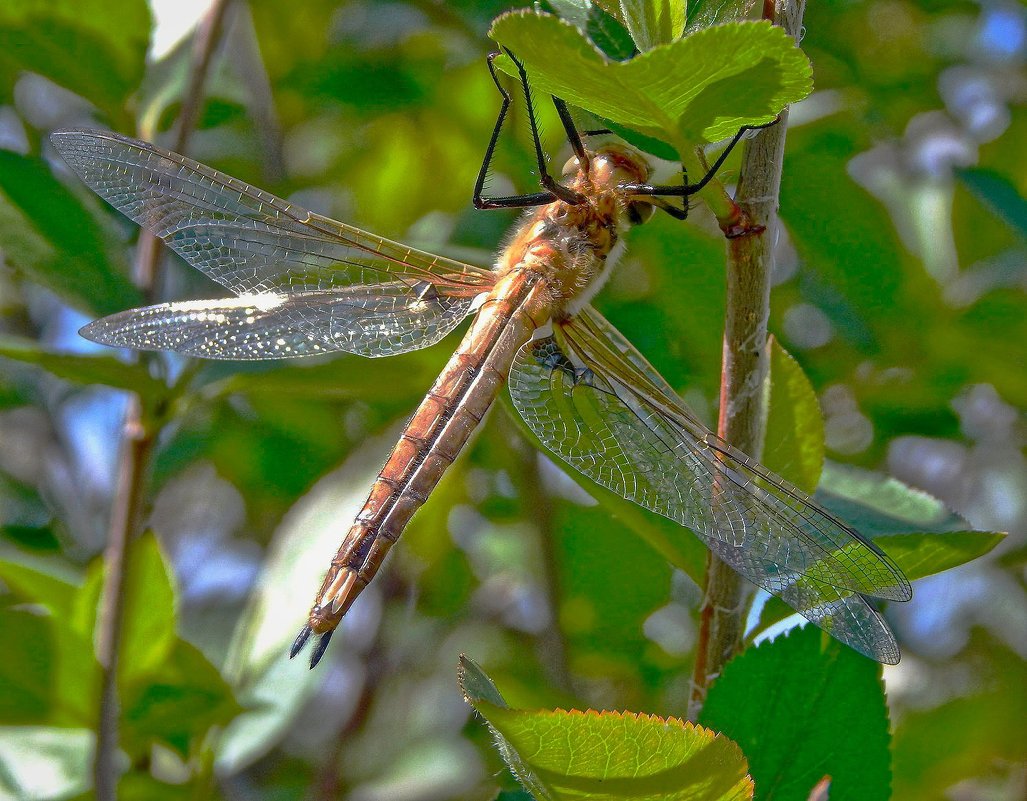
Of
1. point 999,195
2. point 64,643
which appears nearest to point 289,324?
point 64,643

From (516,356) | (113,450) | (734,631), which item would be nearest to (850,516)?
(734,631)

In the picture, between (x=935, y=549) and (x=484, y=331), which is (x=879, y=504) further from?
(x=484, y=331)

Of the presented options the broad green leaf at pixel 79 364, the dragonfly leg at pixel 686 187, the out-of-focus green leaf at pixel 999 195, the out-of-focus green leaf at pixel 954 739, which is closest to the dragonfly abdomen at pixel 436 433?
the dragonfly leg at pixel 686 187

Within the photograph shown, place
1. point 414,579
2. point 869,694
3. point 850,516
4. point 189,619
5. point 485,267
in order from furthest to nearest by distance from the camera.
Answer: point 414,579 < point 189,619 < point 485,267 < point 850,516 < point 869,694

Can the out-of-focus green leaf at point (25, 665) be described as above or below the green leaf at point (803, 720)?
below

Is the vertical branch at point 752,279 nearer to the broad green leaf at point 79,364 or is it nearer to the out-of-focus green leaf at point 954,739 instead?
the broad green leaf at point 79,364

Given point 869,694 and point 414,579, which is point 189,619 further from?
point 869,694
